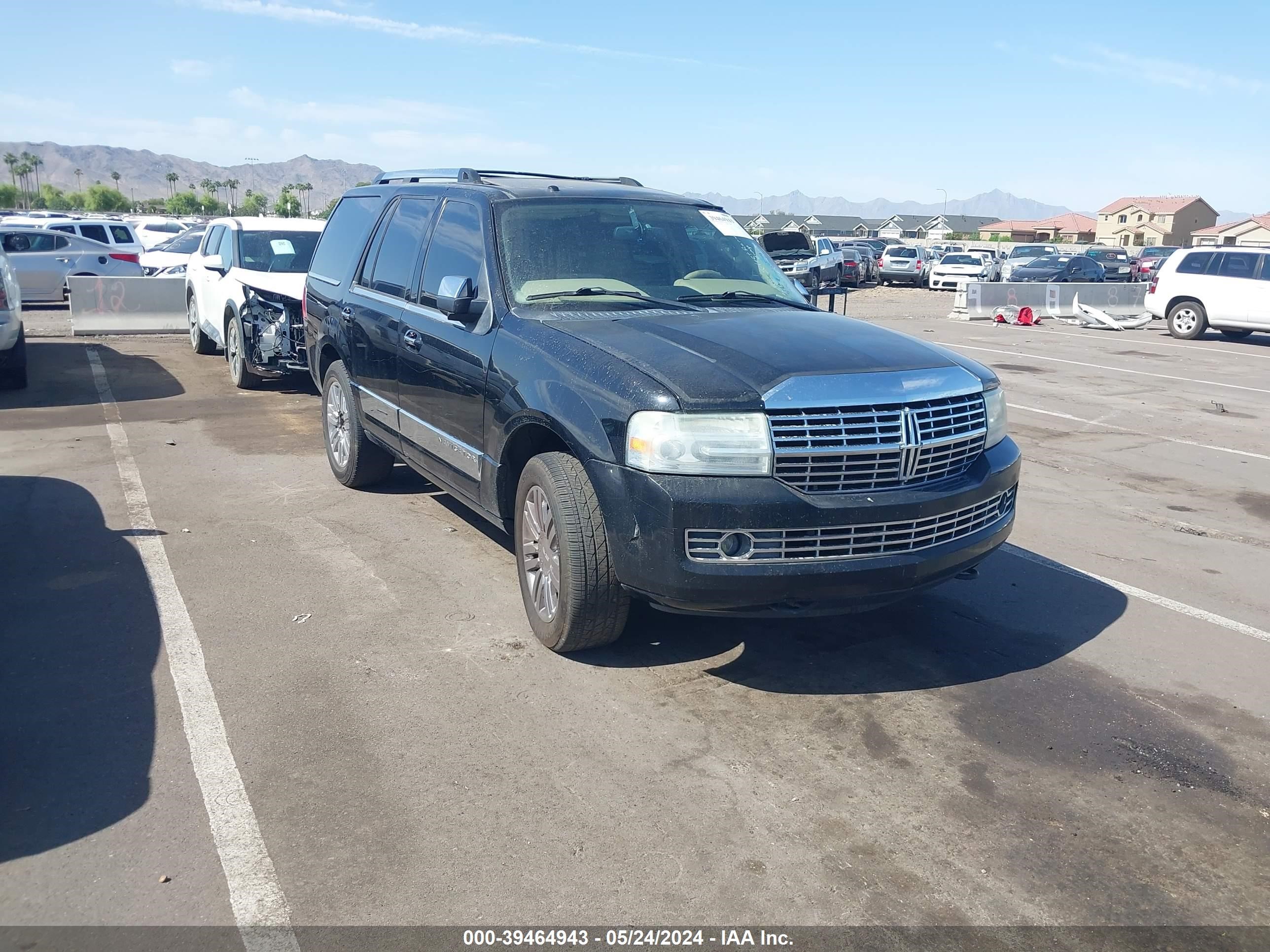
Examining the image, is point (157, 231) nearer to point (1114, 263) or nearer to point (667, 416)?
point (667, 416)

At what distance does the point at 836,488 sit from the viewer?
4102mm

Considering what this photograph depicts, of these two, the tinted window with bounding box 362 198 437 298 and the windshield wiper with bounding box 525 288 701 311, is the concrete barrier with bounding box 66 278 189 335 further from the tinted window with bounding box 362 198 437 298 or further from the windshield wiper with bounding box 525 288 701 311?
the windshield wiper with bounding box 525 288 701 311

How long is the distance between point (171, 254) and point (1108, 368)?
19.6m

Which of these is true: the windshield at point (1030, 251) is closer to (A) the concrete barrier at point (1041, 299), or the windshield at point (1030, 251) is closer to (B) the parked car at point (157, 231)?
(A) the concrete barrier at point (1041, 299)

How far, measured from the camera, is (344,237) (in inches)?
292

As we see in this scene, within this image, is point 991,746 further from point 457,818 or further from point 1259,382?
point 1259,382

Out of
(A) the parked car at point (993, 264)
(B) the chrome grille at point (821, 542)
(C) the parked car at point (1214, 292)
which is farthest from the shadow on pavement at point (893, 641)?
(A) the parked car at point (993, 264)

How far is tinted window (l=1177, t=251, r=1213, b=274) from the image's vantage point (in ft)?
67.0

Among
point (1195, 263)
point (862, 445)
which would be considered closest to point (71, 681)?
point (862, 445)

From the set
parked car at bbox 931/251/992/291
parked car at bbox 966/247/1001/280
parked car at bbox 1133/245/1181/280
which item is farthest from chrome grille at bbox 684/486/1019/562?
parked car at bbox 1133/245/1181/280

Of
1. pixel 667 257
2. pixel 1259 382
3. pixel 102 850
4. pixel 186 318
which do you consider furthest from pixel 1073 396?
pixel 186 318

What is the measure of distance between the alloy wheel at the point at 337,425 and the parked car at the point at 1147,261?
36.7 meters

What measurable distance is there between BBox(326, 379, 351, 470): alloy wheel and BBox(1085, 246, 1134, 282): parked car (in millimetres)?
35323

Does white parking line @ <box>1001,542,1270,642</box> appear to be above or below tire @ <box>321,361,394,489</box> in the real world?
below
